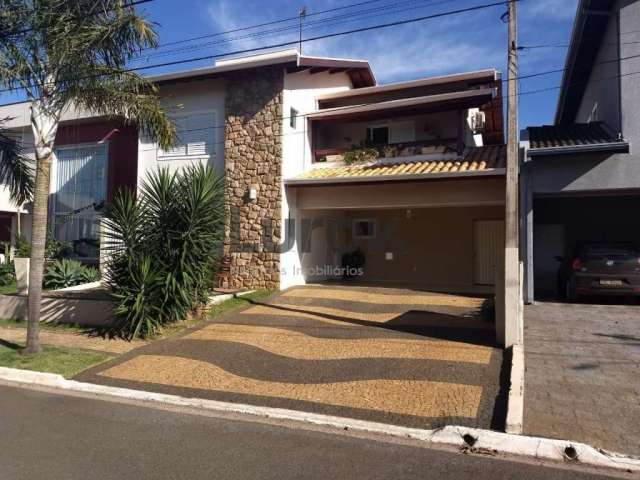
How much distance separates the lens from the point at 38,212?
28.3 feet

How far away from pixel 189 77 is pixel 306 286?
686 centimetres

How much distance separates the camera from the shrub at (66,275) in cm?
1431

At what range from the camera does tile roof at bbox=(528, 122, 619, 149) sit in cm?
1111

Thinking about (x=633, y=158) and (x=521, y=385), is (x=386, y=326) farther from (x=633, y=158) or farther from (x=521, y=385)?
(x=633, y=158)

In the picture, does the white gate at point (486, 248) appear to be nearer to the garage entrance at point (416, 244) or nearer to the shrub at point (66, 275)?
the garage entrance at point (416, 244)

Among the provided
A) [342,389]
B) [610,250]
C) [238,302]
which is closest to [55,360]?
[238,302]

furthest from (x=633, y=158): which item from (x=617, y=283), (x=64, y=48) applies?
(x=64, y=48)

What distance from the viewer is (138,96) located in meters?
9.44

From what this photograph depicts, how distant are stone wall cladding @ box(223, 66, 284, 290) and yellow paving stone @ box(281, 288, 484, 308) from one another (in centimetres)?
103

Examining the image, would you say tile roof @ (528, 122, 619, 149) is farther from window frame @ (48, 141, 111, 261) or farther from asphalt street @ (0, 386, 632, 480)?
window frame @ (48, 141, 111, 261)

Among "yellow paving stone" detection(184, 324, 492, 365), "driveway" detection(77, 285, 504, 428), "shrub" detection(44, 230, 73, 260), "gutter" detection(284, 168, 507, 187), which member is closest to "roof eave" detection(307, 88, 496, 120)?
"gutter" detection(284, 168, 507, 187)

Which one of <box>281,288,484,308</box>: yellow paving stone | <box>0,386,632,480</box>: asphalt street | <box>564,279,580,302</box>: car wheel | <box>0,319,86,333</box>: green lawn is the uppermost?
<box>564,279,580,302</box>: car wheel

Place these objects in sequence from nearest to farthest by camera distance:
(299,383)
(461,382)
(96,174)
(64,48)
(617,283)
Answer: (461,382), (299,383), (64,48), (617,283), (96,174)

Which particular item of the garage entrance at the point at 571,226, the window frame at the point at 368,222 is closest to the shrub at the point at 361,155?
the window frame at the point at 368,222
